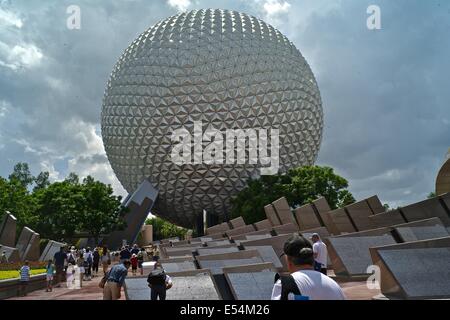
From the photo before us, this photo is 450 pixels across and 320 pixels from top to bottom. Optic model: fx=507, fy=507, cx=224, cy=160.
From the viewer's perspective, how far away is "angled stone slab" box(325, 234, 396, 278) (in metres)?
11.2

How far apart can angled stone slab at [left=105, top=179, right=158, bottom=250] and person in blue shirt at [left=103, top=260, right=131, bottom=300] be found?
31021 mm

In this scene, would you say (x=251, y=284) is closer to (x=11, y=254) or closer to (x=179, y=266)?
(x=179, y=266)

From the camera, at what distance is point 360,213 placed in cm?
1783

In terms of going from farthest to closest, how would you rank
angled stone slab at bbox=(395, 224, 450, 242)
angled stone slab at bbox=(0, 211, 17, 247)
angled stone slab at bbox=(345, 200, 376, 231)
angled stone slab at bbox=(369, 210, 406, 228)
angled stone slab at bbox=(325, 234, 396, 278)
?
angled stone slab at bbox=(0, 211, 17, 247)
angled stone slab at bbox=(345, 200, 376, 231)
angled stone slab at bbox=(369, 210, 406, 228)
angled stone slab at bbox=(325, 234, 396, 278)
angled stone slab at bbox=(395, 224, 450, 242)

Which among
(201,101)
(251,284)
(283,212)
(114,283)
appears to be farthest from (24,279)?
(201,101)

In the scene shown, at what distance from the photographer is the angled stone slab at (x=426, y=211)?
13.7 metres

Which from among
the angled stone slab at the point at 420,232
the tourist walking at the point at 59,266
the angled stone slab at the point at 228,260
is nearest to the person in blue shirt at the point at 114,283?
the angled stone slab at the point at 228,260

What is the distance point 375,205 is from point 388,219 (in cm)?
248

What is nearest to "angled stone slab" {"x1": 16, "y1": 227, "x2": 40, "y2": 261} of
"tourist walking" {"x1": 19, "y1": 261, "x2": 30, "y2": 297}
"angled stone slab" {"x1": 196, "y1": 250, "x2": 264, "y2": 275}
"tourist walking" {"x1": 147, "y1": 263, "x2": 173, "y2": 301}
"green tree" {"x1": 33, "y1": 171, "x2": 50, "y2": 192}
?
"tourist walking" {"x1": 19, "y1": 261, "x2": 30, "y2": 297}

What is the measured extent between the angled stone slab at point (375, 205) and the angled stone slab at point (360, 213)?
0.11m

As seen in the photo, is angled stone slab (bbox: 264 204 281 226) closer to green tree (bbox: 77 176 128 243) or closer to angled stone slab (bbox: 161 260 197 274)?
angled stone slab (bbox: 161 260 197 274)

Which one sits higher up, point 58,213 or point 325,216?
point 58,213
